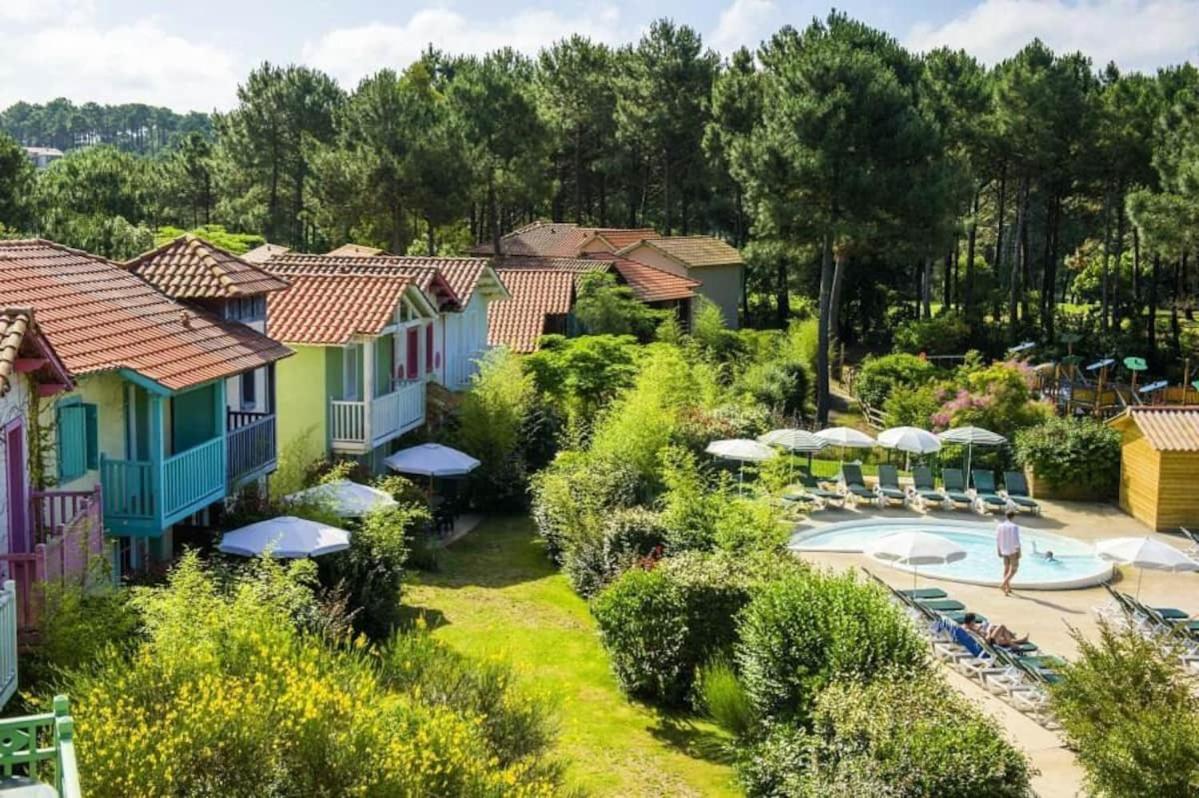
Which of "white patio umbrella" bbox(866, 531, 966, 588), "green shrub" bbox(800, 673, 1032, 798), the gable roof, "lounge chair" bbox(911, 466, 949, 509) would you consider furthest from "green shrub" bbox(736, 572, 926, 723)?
the gable roof

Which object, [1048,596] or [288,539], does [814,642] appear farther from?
[1048,596]

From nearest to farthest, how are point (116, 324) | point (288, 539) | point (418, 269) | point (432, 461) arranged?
point (116, 324), point (288, 539), point (432, 461), point (418, 269)

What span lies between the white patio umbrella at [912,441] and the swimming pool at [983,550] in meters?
2.58

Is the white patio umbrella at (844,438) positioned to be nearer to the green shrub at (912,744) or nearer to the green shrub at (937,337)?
the green shrub at (937,337)

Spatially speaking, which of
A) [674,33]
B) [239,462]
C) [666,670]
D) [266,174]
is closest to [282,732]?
[666,670]

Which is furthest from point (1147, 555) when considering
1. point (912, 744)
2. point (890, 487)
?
point (912, 744)

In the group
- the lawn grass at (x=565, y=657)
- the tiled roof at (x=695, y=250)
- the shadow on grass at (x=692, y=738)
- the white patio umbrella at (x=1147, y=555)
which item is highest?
the tiled roof at (x=695, y=250)

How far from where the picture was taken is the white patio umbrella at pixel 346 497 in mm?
21953

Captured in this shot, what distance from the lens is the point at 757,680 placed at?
53.8ft

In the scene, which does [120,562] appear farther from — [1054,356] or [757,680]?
[1054,356]

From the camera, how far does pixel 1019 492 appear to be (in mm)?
31953

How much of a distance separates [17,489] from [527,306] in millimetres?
28376

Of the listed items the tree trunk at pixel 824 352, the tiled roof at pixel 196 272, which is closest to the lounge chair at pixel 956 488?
the tree trunk at pixel 824 352

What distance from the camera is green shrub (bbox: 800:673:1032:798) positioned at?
13.0 m
